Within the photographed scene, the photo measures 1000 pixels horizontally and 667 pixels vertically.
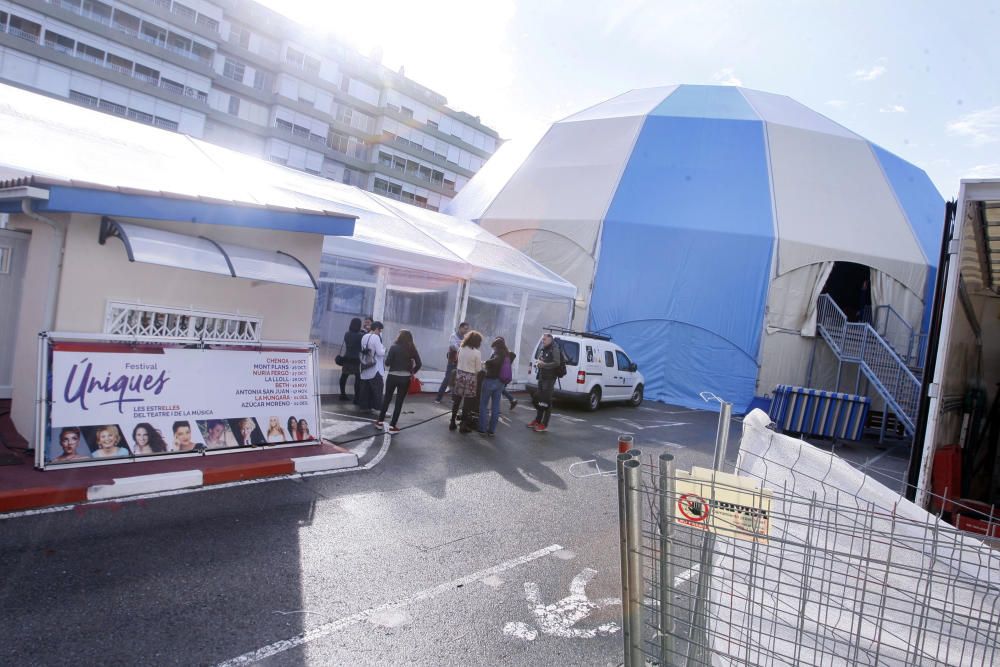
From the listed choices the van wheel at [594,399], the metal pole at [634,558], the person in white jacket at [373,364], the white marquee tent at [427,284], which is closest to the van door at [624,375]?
the van wheel at [594,399]

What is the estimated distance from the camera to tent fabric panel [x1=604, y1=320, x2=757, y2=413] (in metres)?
19.8

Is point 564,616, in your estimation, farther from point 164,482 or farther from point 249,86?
point 249,86

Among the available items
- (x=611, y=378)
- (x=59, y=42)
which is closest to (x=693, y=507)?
(x=611, y=378)

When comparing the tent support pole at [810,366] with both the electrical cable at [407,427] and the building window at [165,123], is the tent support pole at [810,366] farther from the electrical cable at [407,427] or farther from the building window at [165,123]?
the building window at [165,123]

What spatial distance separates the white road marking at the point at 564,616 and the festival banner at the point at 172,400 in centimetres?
400

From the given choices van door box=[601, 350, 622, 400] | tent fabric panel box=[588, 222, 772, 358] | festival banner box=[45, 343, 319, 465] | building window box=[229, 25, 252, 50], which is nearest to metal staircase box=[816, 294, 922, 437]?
tent fabric panel box=[588, 222, 772, 358]

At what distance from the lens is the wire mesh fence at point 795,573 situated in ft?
6.68

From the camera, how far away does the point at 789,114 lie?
2459 cm

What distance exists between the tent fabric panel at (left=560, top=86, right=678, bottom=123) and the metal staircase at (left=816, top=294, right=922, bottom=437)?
1037 centimetres

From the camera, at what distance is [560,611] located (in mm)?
4523

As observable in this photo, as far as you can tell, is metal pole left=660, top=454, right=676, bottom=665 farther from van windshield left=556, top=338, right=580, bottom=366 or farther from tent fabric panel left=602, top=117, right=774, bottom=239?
tent fabric panel left=602, top=117, right=774, bottom=239

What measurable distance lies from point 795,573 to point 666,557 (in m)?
0.43

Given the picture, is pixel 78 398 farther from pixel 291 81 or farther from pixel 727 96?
pixel 291 81

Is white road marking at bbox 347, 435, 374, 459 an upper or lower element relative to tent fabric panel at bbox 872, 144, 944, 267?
lower
